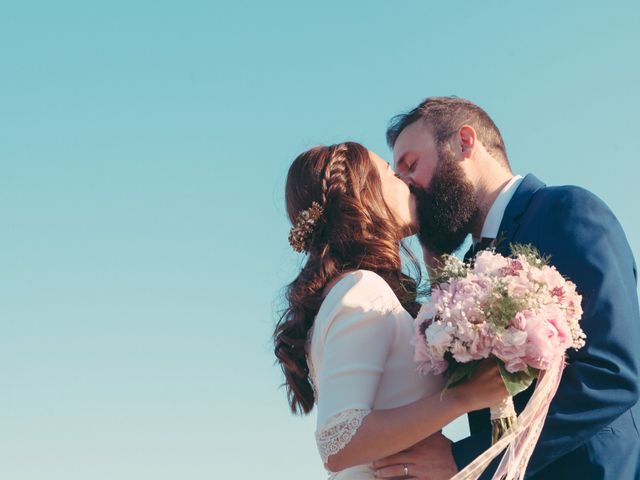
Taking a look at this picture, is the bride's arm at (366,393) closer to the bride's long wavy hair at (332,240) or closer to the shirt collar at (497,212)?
the bride's long wavy hair at (332,240)

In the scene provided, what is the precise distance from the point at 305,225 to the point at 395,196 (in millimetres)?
809

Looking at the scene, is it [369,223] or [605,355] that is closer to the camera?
[605,355]

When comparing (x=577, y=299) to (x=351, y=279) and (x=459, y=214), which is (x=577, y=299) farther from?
(x=459, y=214)

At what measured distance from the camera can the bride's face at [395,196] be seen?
261 inches

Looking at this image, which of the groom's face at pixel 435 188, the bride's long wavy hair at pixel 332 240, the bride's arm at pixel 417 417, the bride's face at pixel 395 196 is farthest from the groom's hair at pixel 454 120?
the bride's arm at pixel 417 417

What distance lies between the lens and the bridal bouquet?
16.1ft

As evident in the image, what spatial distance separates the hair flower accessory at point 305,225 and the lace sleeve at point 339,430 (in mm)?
1615

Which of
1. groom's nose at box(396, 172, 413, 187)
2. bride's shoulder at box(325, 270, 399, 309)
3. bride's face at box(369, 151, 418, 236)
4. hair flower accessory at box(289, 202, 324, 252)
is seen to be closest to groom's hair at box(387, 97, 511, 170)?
groom's nose at box(396, 172, 413, 187)

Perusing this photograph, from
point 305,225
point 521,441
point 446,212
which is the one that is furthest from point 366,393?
point 446,212

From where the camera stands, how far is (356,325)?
5.49 meters

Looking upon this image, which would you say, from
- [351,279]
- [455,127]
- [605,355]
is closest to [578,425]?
[605,355]

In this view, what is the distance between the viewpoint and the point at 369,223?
6281 millimetres

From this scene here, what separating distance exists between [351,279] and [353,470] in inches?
52.0

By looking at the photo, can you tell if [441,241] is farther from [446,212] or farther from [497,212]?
[497,212]
